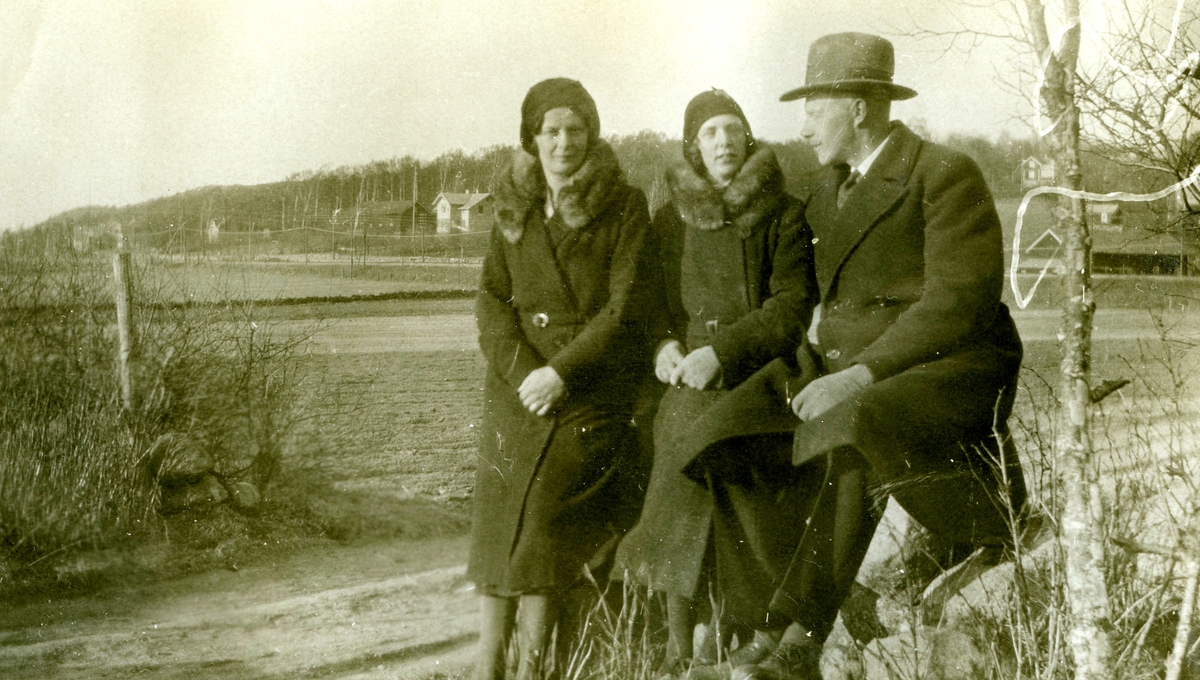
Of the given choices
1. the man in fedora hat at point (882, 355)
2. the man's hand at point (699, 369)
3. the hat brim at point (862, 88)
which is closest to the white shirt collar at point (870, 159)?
the man in fedora hat at point (882, 355)

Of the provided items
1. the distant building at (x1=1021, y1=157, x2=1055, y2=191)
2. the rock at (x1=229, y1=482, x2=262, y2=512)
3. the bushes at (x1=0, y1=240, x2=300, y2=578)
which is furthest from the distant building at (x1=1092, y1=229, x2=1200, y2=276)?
the rock at (x1=229, y1=482, x2=262, y2=512)

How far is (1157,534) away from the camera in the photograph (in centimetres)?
442

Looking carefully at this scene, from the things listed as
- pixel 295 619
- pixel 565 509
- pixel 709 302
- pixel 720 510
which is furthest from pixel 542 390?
pixel 295 619

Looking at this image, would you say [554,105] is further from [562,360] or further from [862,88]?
[862,88]

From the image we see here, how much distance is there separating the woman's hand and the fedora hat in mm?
1106

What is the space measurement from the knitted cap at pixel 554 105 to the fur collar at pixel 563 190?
5 cm

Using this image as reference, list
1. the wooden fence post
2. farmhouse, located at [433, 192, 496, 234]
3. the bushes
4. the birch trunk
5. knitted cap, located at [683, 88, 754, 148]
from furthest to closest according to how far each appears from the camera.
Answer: the wooden fence post → the bushes → farmhouse, located at [433, 192, 496, 234] → knitted cap, located at [683, 88, 754, 148] → the birch trunk

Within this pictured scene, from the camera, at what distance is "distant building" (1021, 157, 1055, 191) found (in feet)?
12.7

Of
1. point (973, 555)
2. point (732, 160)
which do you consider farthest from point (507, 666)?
point (732, 160)

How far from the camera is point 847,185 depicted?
12.2 feet

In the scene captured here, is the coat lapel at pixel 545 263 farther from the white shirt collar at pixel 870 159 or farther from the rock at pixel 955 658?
the rock at pixel 955 658

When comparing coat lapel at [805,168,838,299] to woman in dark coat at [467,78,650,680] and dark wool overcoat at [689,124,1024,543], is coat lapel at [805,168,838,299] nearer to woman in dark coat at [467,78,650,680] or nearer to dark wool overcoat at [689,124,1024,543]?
dark wool overcoat at [689,124,1024,543]

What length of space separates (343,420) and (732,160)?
77.6 inches

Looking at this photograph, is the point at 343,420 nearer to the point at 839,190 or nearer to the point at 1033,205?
the point at 839,190
